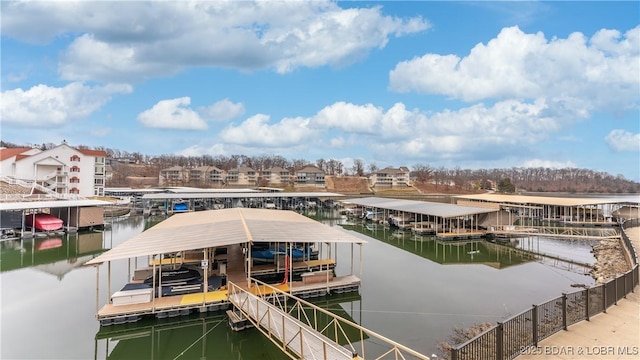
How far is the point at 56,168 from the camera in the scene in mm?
57312

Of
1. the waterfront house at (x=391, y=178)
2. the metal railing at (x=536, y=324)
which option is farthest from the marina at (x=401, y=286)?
the waterfront house at (x=391, y=178)

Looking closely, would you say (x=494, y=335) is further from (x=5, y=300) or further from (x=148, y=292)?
(x=5, y=300)

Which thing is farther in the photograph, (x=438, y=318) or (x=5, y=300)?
(x=5, y=300)

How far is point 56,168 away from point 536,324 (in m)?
71.1

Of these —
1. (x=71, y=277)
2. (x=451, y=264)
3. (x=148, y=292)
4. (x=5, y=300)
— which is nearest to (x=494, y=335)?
(x=148, y=292)

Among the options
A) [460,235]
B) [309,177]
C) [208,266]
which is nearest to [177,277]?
[208,266]

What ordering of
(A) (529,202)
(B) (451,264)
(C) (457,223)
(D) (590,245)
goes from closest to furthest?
(B) (451,264), (D) (590,245), (C) (457,223), (A) (529,202)

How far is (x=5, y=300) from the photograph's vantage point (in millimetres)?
15742

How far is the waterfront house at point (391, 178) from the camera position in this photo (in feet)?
370

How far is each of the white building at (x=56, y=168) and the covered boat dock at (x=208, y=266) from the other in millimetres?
50384

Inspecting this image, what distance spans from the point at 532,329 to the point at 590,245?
30.3 metres

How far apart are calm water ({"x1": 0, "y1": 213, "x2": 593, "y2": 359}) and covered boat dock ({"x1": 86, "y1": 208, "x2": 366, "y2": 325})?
0.61 meters

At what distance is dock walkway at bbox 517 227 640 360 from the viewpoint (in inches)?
310

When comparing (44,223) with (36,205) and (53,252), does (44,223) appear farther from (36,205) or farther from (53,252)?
(53,252)
